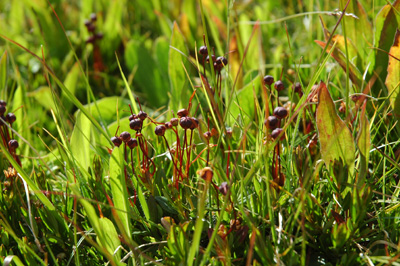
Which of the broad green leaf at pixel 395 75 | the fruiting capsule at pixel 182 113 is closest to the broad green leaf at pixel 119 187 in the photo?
the fruiting capsule at pixel 182 113

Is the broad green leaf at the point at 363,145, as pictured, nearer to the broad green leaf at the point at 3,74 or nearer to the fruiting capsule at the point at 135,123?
the fruiting capsule at the point at 135,123

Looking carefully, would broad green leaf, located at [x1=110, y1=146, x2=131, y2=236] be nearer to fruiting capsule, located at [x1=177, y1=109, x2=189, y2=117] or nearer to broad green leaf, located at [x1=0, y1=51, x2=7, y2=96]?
fruiting capsule, located at [x1=177, y1=109, x2=189, y2=117]

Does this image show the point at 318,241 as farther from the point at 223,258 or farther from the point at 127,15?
the point at 127,15

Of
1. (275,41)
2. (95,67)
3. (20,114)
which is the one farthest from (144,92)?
(275,41)

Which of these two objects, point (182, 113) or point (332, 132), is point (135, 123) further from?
point (332, 132)

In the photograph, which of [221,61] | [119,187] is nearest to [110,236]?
[119,187]

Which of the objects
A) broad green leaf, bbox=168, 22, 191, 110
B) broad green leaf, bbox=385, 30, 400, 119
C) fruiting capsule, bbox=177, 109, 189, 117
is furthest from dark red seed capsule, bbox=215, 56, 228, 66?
broad green leaf, bbox=385, 30, 400, 119
